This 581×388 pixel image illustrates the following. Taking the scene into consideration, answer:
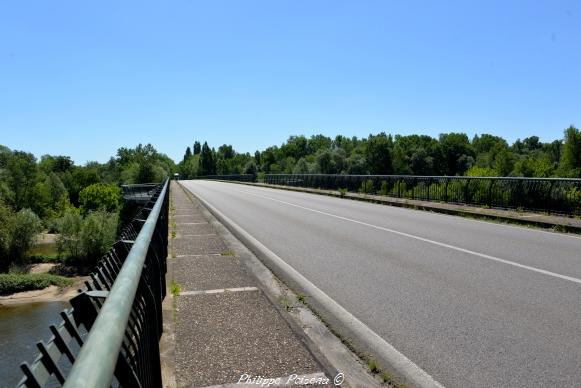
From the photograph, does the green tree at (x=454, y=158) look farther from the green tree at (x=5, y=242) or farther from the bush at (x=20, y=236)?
the green tree at (x=5, y=242)

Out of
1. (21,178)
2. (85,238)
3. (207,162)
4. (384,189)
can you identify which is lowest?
(85,238)

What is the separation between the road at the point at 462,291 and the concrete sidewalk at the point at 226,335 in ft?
3.49

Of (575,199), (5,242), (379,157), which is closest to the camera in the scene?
(575,199)

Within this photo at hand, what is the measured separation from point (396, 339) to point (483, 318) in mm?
1166

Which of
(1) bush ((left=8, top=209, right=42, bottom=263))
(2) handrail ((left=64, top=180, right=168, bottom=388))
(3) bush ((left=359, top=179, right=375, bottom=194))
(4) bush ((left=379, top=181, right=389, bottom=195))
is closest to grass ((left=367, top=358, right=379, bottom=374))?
(2) handrail ((left=64, top=180, right=168, bottom=388))

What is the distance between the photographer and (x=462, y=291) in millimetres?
6555

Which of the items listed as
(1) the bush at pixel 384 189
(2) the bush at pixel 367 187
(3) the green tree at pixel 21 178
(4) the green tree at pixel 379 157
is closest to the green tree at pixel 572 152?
(4) the green tree at pixel 379 157

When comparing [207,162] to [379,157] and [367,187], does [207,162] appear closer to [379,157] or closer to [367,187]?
[379,157]

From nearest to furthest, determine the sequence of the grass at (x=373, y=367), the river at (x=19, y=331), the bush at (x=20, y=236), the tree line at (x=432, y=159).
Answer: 1. the grass at (x=373, y=367)
2. the river at (x=19, y=331)
3. the bush at (x=20, y=236)
4. the tree line at (x=432, y=159)

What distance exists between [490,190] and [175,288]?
13261 mm

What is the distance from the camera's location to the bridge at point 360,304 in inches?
87.9

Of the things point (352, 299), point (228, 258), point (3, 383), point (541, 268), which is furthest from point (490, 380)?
point (3, 383)

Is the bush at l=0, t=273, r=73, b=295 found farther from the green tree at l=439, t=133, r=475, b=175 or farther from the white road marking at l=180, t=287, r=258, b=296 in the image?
the green tree at l=439, t=133, r=475, b=175

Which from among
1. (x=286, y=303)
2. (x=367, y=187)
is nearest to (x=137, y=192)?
(x=367, y=187)
